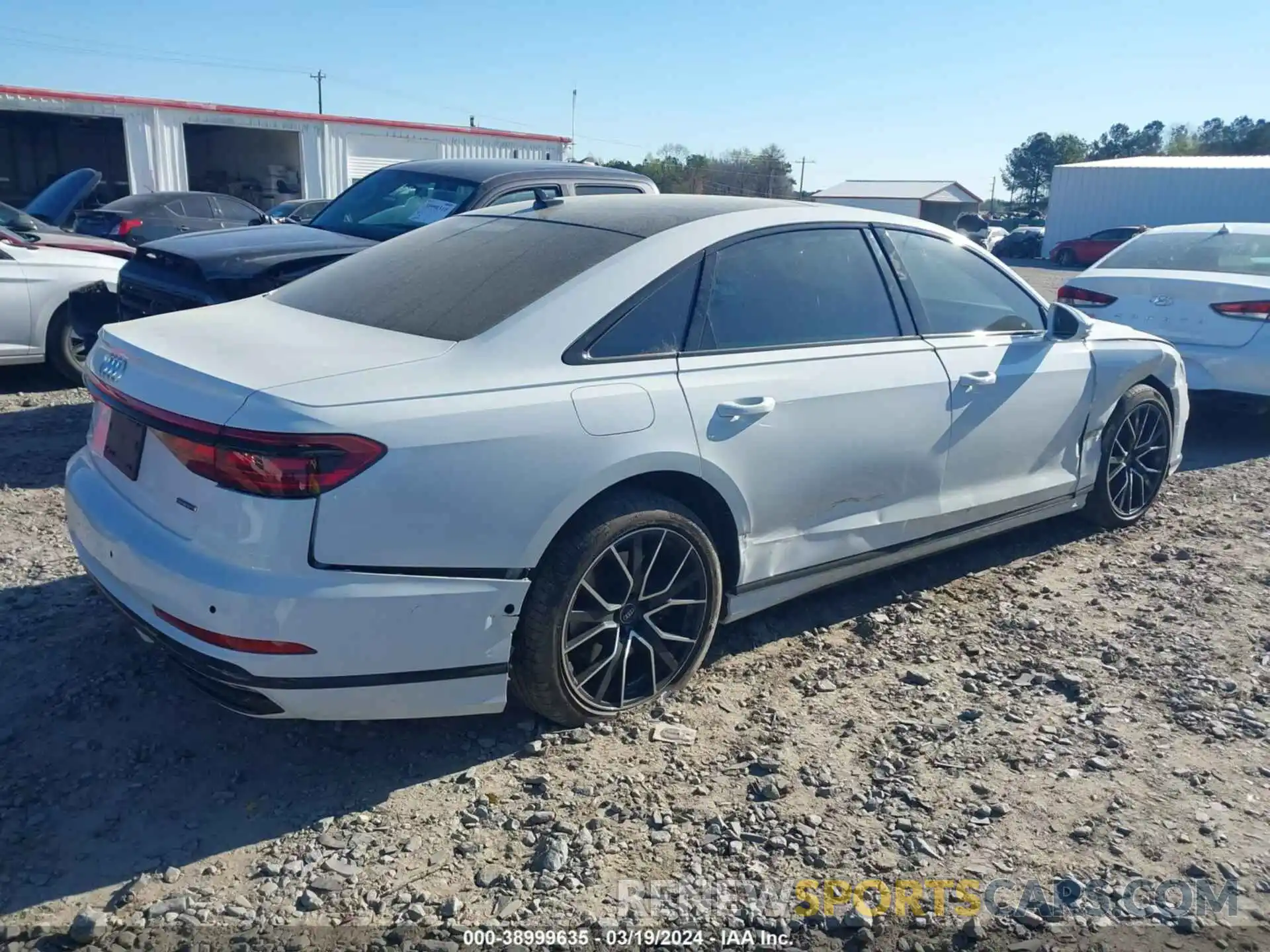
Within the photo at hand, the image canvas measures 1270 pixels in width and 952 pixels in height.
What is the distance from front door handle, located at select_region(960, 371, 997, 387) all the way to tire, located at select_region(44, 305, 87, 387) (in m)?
5.90

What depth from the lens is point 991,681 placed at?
3.84 meters

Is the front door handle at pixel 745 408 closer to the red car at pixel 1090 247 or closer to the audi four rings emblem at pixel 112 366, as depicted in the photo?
the audi four rings emblem at pixel 112 366

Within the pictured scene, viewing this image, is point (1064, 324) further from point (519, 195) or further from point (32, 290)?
point (32, 290)

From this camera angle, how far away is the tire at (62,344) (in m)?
7.27

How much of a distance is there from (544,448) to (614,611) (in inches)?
24.2

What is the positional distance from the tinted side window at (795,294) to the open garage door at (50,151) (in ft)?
99.5

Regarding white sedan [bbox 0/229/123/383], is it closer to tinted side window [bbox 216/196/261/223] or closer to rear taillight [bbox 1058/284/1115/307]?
rear taillight [bbox 1058/284/1115/307]

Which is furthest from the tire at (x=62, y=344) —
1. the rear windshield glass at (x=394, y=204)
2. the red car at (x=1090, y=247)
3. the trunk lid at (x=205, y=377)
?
the red car at (x=1090, y=247)

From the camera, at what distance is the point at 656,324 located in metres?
3.38

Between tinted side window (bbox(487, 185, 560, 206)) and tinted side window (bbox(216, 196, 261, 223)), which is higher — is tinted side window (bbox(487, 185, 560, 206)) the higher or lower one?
the higher one

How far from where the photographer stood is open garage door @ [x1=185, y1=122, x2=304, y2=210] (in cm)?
2895

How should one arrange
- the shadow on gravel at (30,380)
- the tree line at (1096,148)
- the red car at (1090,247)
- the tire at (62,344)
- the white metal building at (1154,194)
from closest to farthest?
the tire at (62,344), the shadow on gravel at (30,380), the red car at (1090,247), the white metal building at (1154,194), the tree line at (1096,148)

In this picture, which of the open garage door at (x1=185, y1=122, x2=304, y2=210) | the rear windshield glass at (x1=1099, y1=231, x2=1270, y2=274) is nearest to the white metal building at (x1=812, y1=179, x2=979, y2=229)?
the open garage door at (x1=185, y1=122, x2=304, y2=210)

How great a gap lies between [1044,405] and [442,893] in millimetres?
3309
